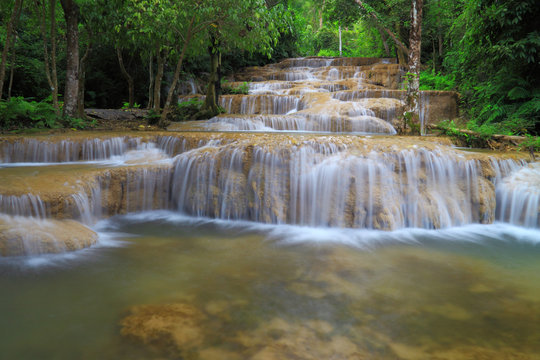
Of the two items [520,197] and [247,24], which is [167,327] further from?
[247,24]

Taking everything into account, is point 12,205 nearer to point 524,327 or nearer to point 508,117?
point 524,327

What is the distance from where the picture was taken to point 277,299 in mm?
3846

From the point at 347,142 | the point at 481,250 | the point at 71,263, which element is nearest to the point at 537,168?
the point at 481,250

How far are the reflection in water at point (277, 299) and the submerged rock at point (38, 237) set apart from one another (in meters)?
0.24

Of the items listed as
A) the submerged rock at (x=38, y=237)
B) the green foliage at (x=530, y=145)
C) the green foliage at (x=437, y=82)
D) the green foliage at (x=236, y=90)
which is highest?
the green foliage at (x=437, y=82)

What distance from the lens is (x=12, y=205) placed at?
17.4ft

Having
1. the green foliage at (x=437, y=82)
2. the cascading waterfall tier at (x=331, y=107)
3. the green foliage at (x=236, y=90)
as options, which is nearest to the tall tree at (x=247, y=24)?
the cascading waterfall tier at (x=331, y=107)

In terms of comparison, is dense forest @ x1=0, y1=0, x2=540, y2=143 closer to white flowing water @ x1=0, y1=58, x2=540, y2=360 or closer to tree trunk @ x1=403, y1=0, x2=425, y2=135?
tree trunk @ x1=403, y1=0, x2=425, y2=135

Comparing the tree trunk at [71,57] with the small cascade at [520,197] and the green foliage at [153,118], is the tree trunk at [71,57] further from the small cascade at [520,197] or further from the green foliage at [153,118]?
the small cascade at [520,197]

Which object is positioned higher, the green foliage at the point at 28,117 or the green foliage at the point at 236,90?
the green foliage at the point at 236,90

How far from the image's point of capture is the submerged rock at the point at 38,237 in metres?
4.74

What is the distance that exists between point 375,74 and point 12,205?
18148 mm

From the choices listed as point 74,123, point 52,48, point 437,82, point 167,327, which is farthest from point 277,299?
point 437,82

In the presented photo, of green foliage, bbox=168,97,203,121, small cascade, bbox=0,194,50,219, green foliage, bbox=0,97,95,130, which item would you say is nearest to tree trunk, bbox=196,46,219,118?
green foliage, bbox=168,97,203,121
